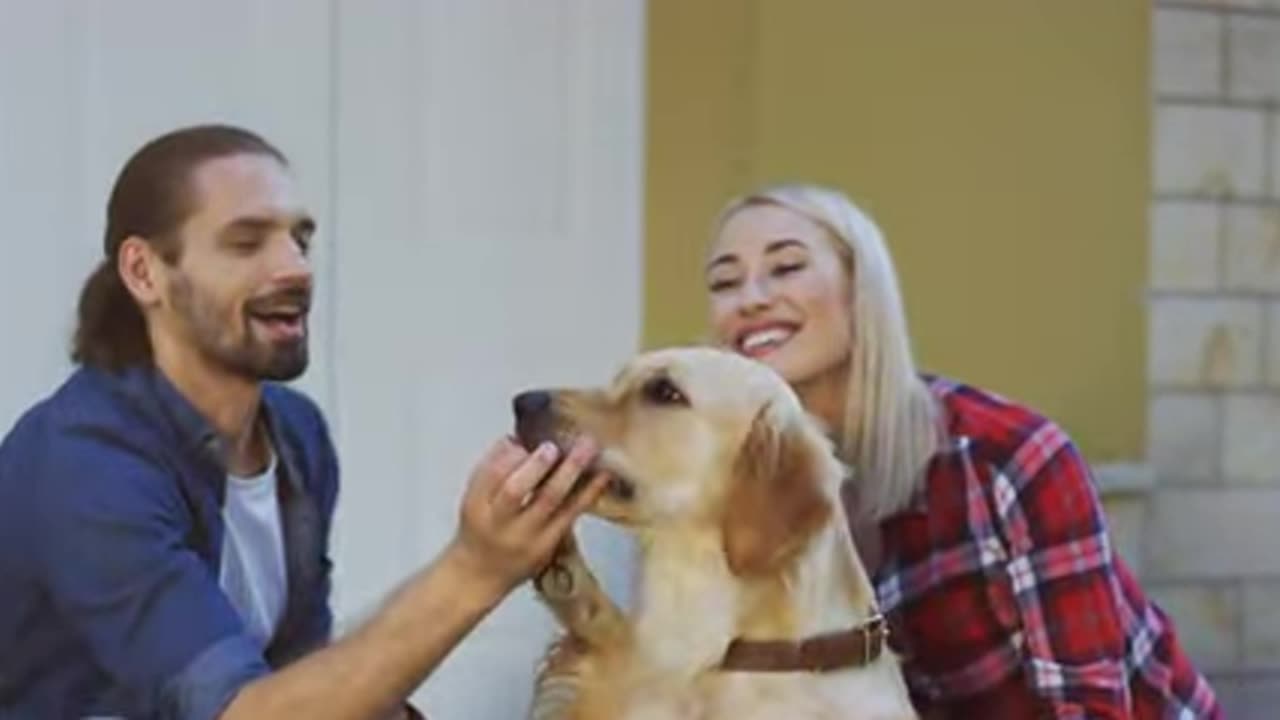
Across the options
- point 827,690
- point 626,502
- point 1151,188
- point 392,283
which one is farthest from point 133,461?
point 1151,188

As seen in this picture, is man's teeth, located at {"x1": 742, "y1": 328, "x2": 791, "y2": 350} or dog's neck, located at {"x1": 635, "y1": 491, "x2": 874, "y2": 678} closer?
dog's neck, located at {"x1": 635, "y1": 491, "x2": 874, "y2": 678}

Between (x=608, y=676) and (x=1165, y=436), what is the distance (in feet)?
8.38

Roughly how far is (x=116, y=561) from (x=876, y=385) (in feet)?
3.53

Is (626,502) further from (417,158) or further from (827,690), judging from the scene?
(417,158)

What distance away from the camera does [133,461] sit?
260cm

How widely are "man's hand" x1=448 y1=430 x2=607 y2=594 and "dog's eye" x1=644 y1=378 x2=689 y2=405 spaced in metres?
0.53

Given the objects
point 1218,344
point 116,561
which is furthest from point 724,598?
point 1218,344

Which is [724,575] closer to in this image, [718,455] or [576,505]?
[718,455]

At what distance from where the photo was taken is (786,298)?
3207mm

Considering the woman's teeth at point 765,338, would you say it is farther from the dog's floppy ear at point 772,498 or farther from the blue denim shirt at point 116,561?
the blue denim shirt at point 116,561

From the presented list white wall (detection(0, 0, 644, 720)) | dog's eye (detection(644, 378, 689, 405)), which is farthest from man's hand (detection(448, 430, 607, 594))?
white wall (detection(0, 0, 644, 720))

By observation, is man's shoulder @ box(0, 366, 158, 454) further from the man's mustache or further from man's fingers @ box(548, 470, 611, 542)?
man's fingers @ box(548, 470, 611, 542)

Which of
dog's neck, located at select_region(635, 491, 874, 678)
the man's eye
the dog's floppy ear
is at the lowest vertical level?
dog's neck, located at select_region(635, 491, 874, 678)

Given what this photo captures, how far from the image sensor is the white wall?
437cm
